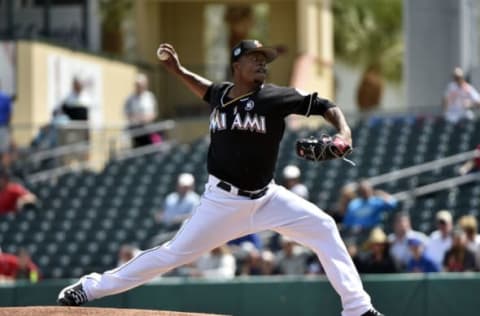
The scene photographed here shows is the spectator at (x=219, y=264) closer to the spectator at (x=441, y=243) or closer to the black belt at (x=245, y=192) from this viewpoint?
the spectator at (x=441, y=243)

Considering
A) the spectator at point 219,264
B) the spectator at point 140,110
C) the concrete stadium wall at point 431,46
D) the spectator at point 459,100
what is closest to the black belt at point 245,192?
the spectator at point 219,264

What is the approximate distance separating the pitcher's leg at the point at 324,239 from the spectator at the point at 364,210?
633 cm

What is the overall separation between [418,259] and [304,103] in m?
5.62

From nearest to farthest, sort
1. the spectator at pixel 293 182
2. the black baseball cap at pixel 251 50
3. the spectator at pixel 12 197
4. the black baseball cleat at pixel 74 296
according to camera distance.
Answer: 1. the black baseball cap at pixel 251 50
2. the black baseball cleat at pixel 74 296
3. the spectator at pixel 293 182
4. the spectator at pixel 12 197

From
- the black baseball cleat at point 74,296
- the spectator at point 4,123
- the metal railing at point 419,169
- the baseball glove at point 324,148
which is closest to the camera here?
the baseball glove at point 324,148

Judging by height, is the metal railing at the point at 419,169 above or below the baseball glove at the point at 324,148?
below

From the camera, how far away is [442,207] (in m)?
14.8

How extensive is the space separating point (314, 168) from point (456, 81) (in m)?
2.01

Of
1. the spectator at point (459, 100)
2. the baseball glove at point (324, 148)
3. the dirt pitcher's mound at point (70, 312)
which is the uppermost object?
the baseball glove at point (324, 148)

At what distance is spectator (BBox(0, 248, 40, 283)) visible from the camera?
1477 centimetres

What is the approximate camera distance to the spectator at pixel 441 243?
13055 millimetres

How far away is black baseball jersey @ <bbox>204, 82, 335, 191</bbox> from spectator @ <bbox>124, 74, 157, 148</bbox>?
9.88m

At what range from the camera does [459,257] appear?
1279cm

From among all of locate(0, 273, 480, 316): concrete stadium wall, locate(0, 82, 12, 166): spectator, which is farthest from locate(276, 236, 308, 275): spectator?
locate(0, 82, 12, 166): spectator
